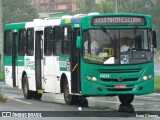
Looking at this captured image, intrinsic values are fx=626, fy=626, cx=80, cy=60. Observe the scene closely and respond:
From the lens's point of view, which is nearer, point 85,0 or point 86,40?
point 86,40

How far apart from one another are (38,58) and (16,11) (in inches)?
3935

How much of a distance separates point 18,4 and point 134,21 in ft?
360

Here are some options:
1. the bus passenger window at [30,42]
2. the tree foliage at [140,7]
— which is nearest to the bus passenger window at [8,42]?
the bus passenger window at [30,42]

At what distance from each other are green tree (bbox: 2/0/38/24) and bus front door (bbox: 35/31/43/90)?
95.6m

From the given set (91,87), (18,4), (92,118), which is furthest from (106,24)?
(18,4)

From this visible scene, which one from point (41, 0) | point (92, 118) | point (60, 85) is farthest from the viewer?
point (41, 0)

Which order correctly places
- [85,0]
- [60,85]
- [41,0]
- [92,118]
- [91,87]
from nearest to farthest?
[92,118]
[91,87]
[60,85]
[85,0]
[41,0]

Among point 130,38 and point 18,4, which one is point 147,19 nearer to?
point 130,38

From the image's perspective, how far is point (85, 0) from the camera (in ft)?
359

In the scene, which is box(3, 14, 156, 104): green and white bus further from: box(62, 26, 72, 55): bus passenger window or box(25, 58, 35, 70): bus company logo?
box(25, 58, 35, 70): bus company logo

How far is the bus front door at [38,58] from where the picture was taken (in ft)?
73.5

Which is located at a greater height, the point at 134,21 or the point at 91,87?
the point at 134,21

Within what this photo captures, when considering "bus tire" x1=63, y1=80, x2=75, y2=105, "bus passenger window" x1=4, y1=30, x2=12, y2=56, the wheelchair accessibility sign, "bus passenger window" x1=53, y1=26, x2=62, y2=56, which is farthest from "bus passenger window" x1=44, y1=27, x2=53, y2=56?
"bus passenger window" x1=4, y1=30, x2=12, y2=56

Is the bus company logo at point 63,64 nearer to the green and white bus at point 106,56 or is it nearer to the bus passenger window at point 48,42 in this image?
the green and white bus at point 106,56
